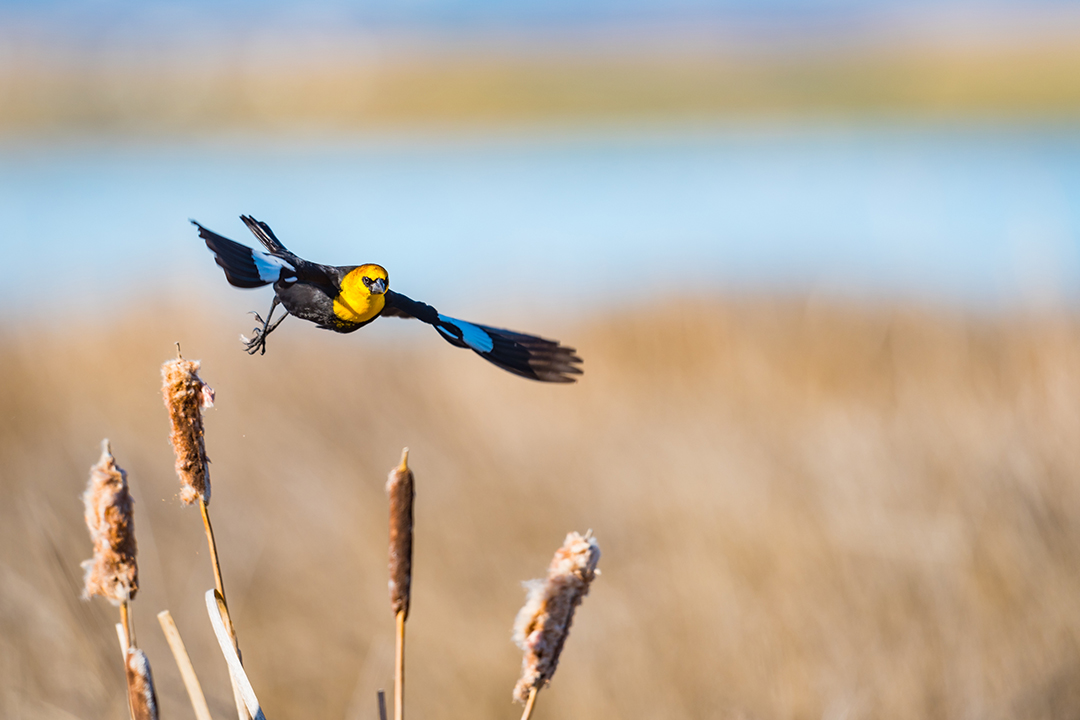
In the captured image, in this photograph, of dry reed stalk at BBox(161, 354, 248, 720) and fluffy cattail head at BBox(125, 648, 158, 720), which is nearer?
dry reed stalk at BBox(161, 354, 248, 720)

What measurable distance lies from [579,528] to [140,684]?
2.69m

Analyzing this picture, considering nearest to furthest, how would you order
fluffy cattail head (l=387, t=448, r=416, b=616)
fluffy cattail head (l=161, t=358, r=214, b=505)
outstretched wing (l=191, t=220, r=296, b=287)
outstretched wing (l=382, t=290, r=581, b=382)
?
outstretched wing (l=191, t=220, r=296, b=287), outstretched wing (l=382, t=290, r=581, b=382), fluffy cattail head (l=161, t=358, r=214, b=505), fluffy cattail head (l=387, t=448, r=416, b=616)

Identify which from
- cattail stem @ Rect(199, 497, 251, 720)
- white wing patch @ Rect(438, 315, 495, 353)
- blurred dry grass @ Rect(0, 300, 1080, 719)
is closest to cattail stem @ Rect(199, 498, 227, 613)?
cattail stem @ Rect(199, 497, 251, 720)

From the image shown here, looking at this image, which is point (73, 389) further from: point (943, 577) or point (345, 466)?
point (943, 577)

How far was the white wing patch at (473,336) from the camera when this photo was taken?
52 cm

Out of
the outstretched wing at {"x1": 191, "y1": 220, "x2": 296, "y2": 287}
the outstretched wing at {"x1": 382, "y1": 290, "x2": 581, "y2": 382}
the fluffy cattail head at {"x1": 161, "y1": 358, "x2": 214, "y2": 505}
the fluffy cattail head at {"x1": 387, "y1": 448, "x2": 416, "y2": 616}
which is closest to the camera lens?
the outstretched wing at {"x1": 191, "y1": 220, "x2": 296, "y2": 287}

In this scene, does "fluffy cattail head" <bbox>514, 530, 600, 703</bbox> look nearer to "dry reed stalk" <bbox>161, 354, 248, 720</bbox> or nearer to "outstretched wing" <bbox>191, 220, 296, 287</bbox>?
"dry reed stalk" <bbox>161, 354, 248, 720</bbox>

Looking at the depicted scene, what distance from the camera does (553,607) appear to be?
78 cm

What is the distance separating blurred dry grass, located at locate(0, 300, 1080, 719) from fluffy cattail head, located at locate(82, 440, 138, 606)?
1.16 meters

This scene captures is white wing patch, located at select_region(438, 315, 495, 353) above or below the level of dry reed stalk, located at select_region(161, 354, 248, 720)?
below

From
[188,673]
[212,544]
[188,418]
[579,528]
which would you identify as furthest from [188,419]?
[579,528]

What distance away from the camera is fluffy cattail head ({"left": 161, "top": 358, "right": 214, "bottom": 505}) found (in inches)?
24.6

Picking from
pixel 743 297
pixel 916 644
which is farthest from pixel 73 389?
pixel 743 297

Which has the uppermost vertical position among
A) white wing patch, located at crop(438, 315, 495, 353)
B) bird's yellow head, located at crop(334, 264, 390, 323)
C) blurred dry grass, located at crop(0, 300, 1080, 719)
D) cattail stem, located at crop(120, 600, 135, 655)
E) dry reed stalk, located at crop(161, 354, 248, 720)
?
blurred dry grass, located at crop(0, 300, 1080, 719)
